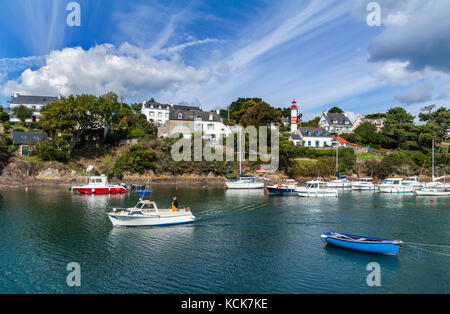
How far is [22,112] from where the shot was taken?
279 ft

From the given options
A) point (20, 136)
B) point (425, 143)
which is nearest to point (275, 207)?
point (20, 136)

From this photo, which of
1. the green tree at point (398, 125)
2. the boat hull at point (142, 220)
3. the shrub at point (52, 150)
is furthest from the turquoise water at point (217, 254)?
the green tree at point (398, 125)

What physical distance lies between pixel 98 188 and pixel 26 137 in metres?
32.5

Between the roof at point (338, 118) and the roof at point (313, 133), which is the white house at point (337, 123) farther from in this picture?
the roof at point (313, 133)

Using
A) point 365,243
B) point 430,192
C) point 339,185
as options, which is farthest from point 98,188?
point 430,192

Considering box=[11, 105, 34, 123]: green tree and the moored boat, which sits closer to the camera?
the moored boat

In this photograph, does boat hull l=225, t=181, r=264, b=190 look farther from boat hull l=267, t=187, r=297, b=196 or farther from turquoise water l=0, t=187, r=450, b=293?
turquoise water l=0, t=187, r=450, b=293

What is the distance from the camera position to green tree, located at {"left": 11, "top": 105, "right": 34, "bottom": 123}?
84.9 m

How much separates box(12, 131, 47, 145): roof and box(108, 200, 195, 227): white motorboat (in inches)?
2158

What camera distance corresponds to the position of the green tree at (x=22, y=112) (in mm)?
84938

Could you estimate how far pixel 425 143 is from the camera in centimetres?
8862

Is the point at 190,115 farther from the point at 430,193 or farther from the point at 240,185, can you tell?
the point at 430,193

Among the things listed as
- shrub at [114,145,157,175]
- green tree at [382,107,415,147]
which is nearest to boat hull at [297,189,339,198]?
shrub at [114,145,157,175]
